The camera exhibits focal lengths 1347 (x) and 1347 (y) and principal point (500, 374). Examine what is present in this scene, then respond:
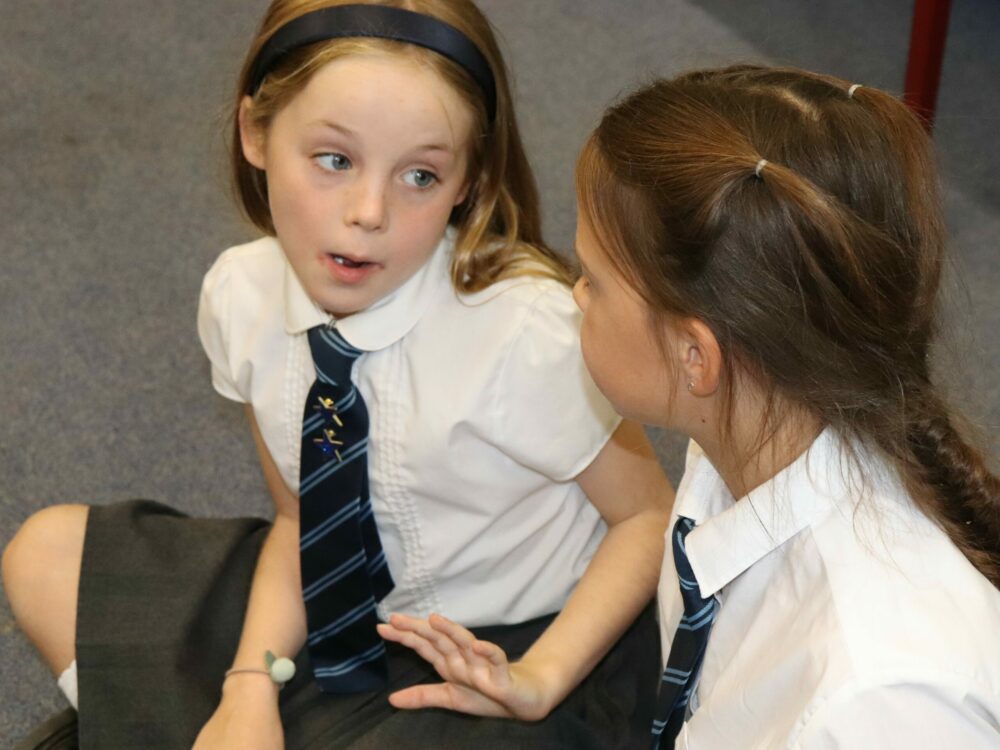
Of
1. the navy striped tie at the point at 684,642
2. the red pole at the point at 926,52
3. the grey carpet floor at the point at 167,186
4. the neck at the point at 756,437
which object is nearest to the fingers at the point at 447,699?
the navy striped tie at the point at 684,642

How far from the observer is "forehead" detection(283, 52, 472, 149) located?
107cm

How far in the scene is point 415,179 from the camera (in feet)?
3.67

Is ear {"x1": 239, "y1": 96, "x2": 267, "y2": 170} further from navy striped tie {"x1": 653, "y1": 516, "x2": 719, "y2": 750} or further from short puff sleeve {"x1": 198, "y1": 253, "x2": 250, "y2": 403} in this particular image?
navy striped tie {"x1": 653, "y1": 516, "x2": 719, "y2": 750}

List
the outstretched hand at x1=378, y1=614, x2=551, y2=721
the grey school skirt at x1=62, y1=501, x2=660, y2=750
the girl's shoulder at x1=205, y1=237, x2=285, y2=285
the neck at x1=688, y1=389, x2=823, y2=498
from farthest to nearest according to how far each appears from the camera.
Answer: the girl's shoulder at x1=205, y1=237, x2=285, y2=285 < the grey school skirt at x1=62, y1=501, x2=660, y2=750 < the outstretched hand at x1=378, y1=614, x2=551, y2=721 < the neck at x1=688, y1=389, x2=823, y2=498

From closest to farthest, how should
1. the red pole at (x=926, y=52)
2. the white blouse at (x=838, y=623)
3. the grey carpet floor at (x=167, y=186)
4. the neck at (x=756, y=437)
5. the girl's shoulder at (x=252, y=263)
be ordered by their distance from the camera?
the white blouse at (x=838, y=623)
the neck at (x=756, y=437)
the girl's shoulder at (x=252, y=263)
the grey carpet floor at (x=167, y=186)
the red pole at (x=926, y=52)

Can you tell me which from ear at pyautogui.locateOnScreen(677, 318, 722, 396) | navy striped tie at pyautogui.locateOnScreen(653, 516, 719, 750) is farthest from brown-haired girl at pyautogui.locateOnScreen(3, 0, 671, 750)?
ear at pyautogui.locateOnScreen(677, 318, 722, 396)

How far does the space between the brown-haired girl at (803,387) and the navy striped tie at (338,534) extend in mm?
274

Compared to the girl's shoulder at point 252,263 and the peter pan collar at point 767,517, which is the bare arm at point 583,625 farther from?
the girl's shoulder at point 252,263

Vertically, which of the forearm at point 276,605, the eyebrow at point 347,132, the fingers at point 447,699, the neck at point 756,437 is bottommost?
the forearm at point 276,605

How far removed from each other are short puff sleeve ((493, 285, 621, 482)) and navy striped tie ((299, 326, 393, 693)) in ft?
0.46

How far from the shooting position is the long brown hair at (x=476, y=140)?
1100 mm

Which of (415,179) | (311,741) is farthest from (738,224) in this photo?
(311,741)

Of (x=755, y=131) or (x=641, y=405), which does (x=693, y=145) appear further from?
(x=641, y=405)

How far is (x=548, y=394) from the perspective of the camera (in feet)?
3.77
